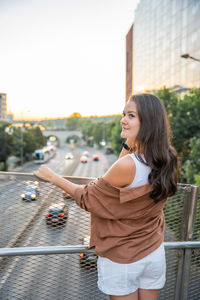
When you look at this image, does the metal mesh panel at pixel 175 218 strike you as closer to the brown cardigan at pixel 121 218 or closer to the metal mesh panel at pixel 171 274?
the metal mesh panel at pixel 171 274

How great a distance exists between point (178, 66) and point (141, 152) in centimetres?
2485

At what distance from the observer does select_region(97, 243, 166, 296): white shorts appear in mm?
1396

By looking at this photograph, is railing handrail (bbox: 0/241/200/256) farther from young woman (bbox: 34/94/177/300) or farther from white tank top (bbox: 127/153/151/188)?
white tank top (bbox: 127/153/151/188)

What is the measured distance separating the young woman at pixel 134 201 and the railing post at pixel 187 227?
581mm

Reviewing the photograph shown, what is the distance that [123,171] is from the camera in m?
1.28

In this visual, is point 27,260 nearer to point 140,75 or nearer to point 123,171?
point 123,171

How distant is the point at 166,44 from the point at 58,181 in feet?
94.8

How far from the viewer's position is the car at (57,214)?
70.6 inches

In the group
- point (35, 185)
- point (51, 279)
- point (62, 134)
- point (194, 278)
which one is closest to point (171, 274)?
point (194, 278)

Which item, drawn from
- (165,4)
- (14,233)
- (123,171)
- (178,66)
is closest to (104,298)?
(14,233)

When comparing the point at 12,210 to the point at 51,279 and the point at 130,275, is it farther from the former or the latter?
the point at 130,275

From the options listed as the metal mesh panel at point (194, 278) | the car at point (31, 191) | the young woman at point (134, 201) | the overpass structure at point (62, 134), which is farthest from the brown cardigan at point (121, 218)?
the overpass structure at point (62, 134)

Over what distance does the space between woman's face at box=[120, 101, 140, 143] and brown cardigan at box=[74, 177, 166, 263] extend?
0.32m

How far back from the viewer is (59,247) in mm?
1777
